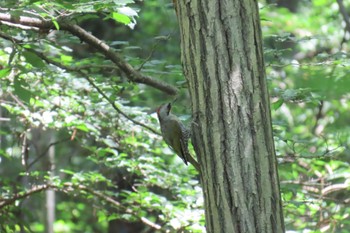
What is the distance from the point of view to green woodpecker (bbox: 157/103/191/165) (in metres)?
3.18

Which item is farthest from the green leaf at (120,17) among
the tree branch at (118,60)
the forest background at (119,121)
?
the tree branch at (118,60)

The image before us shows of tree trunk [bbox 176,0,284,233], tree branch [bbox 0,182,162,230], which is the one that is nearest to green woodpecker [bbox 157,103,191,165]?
tree trunk [bbox 176,0,284,233]

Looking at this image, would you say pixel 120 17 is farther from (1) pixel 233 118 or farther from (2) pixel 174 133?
(1) pixel 233 118

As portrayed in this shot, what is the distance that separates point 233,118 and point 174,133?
3.04 feet

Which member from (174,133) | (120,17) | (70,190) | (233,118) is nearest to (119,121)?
(70,190)

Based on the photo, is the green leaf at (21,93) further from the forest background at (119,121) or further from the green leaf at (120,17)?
the green leaf at (120,17)

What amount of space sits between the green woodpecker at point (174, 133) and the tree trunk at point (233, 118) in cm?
61

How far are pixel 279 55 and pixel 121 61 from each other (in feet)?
3.14

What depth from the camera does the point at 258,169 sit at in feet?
7.86

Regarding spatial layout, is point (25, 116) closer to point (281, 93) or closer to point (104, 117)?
point (104, 117)

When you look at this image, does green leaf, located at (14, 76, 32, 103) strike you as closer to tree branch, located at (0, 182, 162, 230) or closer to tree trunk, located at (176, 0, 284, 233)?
tree trunk, located at (176, 0, 284, 233)

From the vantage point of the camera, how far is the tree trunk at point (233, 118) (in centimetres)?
238

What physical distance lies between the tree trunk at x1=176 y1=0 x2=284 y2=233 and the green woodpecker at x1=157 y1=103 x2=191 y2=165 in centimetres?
61

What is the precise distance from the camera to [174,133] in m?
3.31
